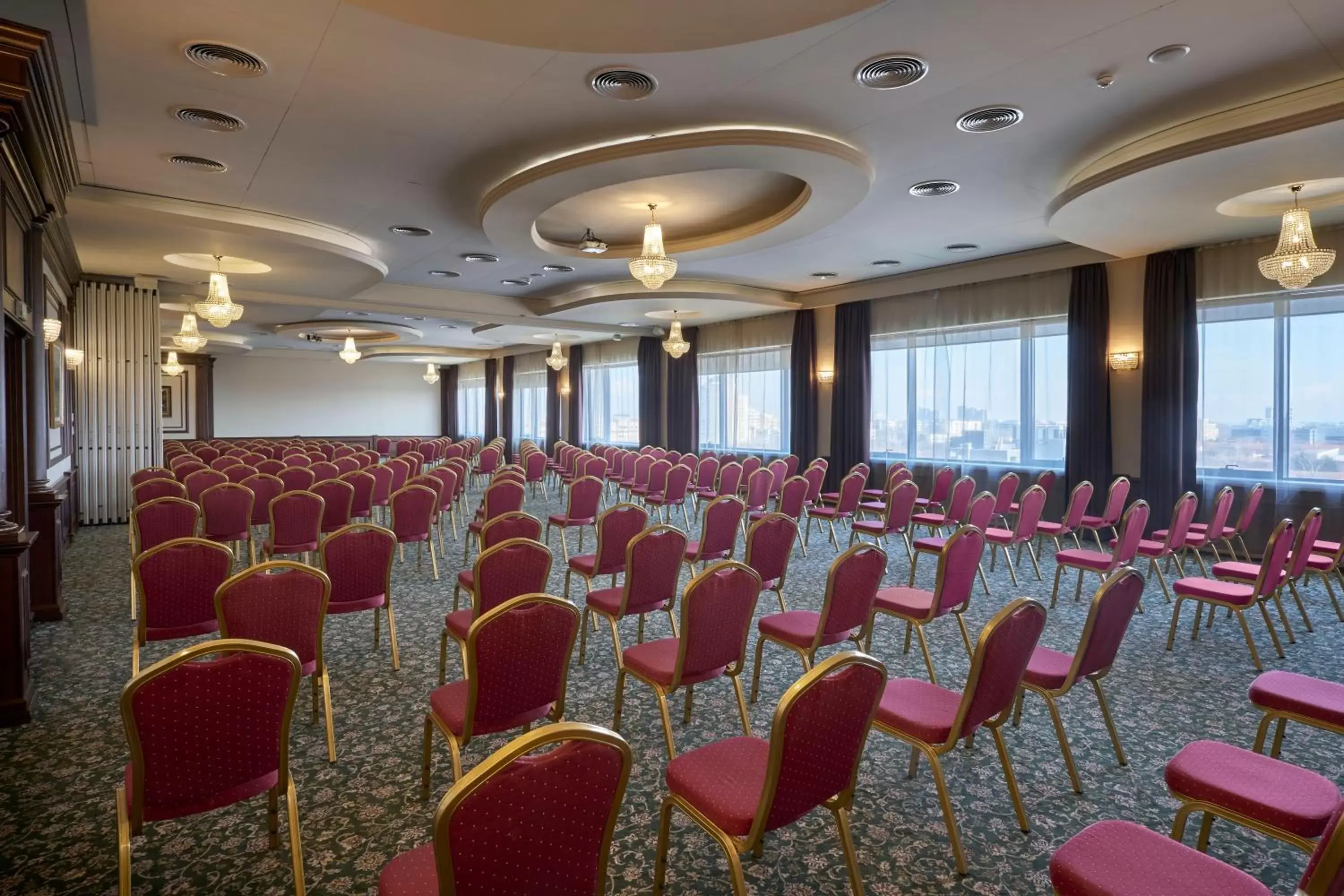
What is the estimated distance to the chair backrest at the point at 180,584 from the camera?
134 inches

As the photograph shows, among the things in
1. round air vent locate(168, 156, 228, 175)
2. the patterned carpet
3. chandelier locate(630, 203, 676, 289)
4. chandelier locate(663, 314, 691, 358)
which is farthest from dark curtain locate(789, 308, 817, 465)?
round air vent locate(168, 156, 228, 175)

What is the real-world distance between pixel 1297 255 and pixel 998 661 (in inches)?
221

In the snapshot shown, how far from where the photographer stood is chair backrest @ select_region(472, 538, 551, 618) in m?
3.42

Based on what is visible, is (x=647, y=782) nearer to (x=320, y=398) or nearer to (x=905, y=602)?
(x=905, y=602)

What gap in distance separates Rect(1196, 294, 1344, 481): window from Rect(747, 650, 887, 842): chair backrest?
840cm

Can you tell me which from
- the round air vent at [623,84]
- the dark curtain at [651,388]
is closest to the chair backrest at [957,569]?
the round air vent at [623,84]

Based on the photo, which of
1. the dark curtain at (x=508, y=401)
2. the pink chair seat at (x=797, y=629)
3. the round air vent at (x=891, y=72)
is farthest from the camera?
the dark curtain at (x=508, y=401)

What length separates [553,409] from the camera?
69.7ft

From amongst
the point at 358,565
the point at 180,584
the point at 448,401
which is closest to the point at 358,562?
the point at 358,565

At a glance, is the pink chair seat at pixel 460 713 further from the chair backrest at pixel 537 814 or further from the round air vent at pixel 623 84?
the round air vent at pixel 623 84

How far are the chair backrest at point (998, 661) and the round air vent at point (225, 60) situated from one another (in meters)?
5.10

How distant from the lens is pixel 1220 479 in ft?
26.8

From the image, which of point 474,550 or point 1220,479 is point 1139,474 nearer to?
point 1220,479

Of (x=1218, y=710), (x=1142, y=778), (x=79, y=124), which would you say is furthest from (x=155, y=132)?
(x=1218, y=710)
